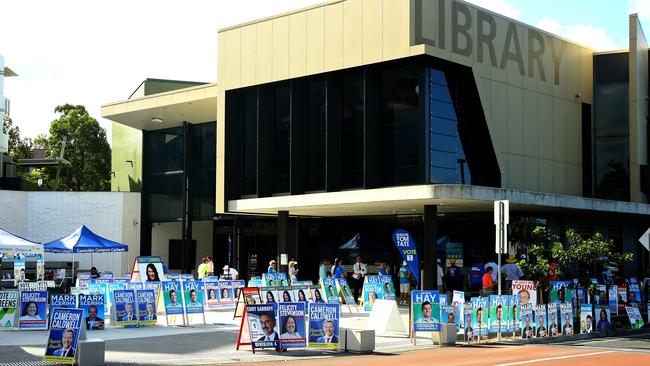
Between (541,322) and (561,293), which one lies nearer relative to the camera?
(541,322)

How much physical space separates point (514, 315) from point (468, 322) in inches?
60.0

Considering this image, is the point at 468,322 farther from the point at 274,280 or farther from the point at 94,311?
the point at 274,280

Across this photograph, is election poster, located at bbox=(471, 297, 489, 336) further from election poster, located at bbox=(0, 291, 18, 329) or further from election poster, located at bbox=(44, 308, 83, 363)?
election poster, located at bbox=(0, 291, 18, 329)

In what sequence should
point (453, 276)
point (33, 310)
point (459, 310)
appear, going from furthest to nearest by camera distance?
point (453, 276) < point (33, 310) < point (459, 310)

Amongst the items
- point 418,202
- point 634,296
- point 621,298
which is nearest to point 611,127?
point 418,202

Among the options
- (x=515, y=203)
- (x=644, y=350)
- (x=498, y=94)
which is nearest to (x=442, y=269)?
(x=515, y=203)

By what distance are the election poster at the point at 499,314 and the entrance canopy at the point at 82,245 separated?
1801 cm

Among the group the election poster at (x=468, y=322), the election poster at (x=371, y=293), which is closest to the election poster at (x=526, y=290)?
the election poster at (x=468, y=322)

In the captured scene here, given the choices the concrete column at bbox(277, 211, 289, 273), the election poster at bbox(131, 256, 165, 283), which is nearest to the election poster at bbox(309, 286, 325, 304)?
the election poster at bbox(131, 256, 165, 283)

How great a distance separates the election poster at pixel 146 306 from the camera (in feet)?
72.5

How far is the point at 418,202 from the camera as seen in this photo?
2973cm

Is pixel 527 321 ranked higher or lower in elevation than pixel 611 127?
lower

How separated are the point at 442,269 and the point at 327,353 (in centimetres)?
1471

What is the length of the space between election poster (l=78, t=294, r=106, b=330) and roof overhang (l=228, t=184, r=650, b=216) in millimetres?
11335
